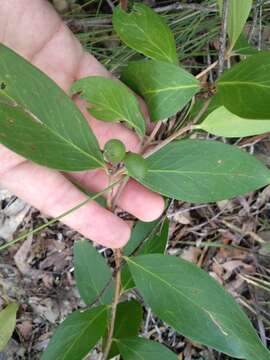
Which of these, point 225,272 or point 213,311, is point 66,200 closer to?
point 213,311

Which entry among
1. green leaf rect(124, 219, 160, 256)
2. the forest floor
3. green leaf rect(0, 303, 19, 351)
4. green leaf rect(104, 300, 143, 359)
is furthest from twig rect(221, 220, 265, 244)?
green leaf rect(0, 303, 19, 351)

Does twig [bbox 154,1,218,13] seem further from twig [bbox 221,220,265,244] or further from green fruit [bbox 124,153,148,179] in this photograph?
green fruit [bbox 124,153,148,179]

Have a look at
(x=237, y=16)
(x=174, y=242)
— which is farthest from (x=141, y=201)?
(x=174, y=242)

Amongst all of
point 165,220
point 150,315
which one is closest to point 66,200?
point 165,220

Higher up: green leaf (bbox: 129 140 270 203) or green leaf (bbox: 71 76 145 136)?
green leaf (bbox: 71 76 145 136)

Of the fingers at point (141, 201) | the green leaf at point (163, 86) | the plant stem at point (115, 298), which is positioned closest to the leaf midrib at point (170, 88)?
the green leaf at point (163, 86)

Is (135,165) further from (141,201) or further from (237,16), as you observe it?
(237,16)

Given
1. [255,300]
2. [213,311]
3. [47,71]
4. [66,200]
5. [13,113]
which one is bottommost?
[255,300]
